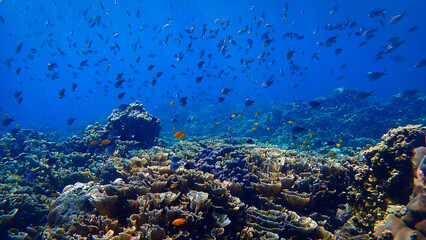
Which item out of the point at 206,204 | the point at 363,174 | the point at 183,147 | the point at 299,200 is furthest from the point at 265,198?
the point at 183,147

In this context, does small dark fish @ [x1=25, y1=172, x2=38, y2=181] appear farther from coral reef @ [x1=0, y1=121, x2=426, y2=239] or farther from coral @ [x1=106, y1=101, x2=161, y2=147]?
coral @ [x1=106, y1=101, x2=161, y2=147]

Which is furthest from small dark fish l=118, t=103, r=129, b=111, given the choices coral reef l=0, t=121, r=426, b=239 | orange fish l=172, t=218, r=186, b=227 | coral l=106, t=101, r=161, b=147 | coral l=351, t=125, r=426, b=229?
coral l=351, t=125, r=426, b=229

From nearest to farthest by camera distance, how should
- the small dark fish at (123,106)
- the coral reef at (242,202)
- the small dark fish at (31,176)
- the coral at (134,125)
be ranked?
the coral reef at (242,202) → the small dark fish at (31,176) → the coral at (134,125) → the small dark fish at (123,106)

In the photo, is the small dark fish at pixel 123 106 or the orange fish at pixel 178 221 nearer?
the orange fish at pixel 178 221

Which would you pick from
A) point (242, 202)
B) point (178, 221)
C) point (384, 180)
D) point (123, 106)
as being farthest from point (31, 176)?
point (384, 180)

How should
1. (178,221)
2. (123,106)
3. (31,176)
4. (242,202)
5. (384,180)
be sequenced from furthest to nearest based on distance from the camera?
(123,106) → (31,176) → (242,202) → (384,180) → (178,221)

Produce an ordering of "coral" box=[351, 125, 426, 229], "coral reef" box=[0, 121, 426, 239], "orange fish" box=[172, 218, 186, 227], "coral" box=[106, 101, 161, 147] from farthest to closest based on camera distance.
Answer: "coral" box=[106, 101, 161, 147] < "coral" box=[351, 125, 426, 229] < "coral reef" box=[0, 121, 426, 239] < "orange fish" box=[172, 218, 186, 227]

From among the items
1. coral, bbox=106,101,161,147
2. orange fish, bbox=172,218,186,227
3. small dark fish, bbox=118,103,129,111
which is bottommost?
orange fish, bbox=172,218,186,227

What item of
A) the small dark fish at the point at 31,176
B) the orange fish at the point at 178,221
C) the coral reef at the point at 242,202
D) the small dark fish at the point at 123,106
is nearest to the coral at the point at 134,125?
the small dark fish at the point at 123,106

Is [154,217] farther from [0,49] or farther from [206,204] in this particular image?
[0,49]

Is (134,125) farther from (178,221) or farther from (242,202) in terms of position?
(178,221)

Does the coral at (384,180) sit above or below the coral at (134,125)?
below

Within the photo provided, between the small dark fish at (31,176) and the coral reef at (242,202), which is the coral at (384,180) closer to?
the coral reef at (242,202)

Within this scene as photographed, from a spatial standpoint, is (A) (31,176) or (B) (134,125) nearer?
(A) (31,176)
